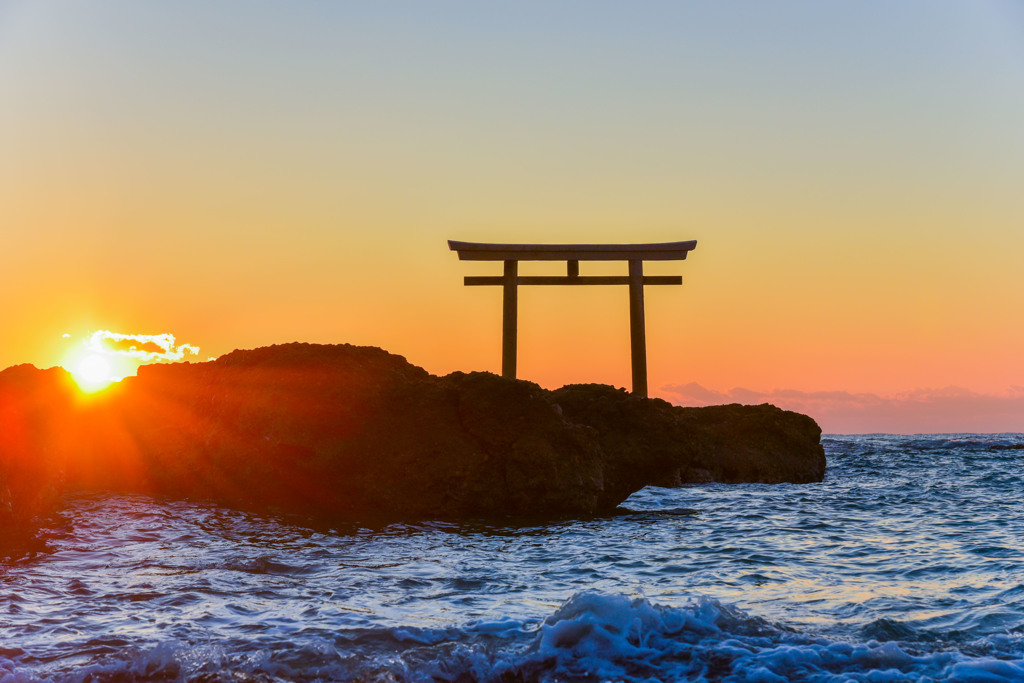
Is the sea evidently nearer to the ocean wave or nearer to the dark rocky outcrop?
the ocean wave

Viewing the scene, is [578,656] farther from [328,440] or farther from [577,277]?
[577,277]

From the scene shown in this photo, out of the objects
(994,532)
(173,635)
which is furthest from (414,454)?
(994,532)

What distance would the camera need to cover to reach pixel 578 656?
14.6 ft

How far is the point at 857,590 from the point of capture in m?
5.91

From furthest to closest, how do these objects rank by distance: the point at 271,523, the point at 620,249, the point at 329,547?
the point at 620,249 → the point at 271,523 → the point at 329,547

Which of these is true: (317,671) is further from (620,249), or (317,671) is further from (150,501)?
(620,249)

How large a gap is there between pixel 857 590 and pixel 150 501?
6.77 meters

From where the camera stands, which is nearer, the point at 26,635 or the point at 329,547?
the point at 26,635

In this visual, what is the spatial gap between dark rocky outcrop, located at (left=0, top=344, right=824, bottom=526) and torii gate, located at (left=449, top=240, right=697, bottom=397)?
17.7ft

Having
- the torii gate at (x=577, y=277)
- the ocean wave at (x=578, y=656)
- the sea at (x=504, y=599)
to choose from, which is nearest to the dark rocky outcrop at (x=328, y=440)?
the sea at (x=504, y=599)

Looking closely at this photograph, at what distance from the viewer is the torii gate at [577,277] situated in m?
15.5

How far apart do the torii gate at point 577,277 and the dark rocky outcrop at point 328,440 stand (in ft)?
17.7

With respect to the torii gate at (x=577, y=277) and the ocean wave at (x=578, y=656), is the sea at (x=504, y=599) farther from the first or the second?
the torii gate at (x=577, y=277)

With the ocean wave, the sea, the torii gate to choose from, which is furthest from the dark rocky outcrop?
the torii gate
